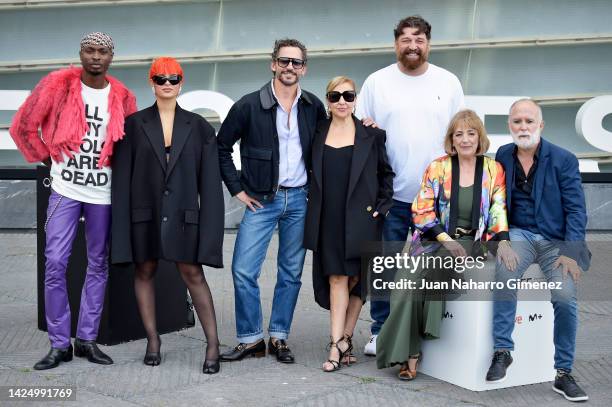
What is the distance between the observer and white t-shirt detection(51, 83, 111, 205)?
6.41 meters

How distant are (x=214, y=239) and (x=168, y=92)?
3.35ft

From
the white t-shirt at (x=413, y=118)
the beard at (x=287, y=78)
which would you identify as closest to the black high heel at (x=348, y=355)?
the white t-shirt at (x=413, y=118)

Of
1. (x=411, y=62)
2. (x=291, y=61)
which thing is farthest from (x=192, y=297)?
(x=411, y=62)

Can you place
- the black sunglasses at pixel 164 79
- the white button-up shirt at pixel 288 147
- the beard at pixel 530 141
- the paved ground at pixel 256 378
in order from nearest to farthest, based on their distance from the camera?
the paved ground at pixel 256 378 < the beard at pixel 530 141 < the black sunglasses at pixel 164 79 < the white button-up shirt at pixel 288 147

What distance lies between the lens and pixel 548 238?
234 inches

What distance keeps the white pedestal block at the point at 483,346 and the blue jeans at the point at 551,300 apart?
0.07m

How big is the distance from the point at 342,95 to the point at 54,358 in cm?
260

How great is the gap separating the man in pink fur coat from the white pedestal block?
228 cm

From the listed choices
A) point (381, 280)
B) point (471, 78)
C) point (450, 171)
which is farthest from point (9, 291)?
point (471, 78)

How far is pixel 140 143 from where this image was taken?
6383 millimetres

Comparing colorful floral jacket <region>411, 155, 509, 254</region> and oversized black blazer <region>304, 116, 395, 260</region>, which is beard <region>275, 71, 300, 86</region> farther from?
colorful floral jacket <region>411, 155, 509, 254</region>

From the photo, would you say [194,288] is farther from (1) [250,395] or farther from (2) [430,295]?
(2) [430,295]

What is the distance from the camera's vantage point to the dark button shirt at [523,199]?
6008 mm

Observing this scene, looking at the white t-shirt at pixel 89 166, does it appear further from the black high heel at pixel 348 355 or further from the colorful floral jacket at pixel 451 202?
the colorful floral jacket at pixel 451 202
